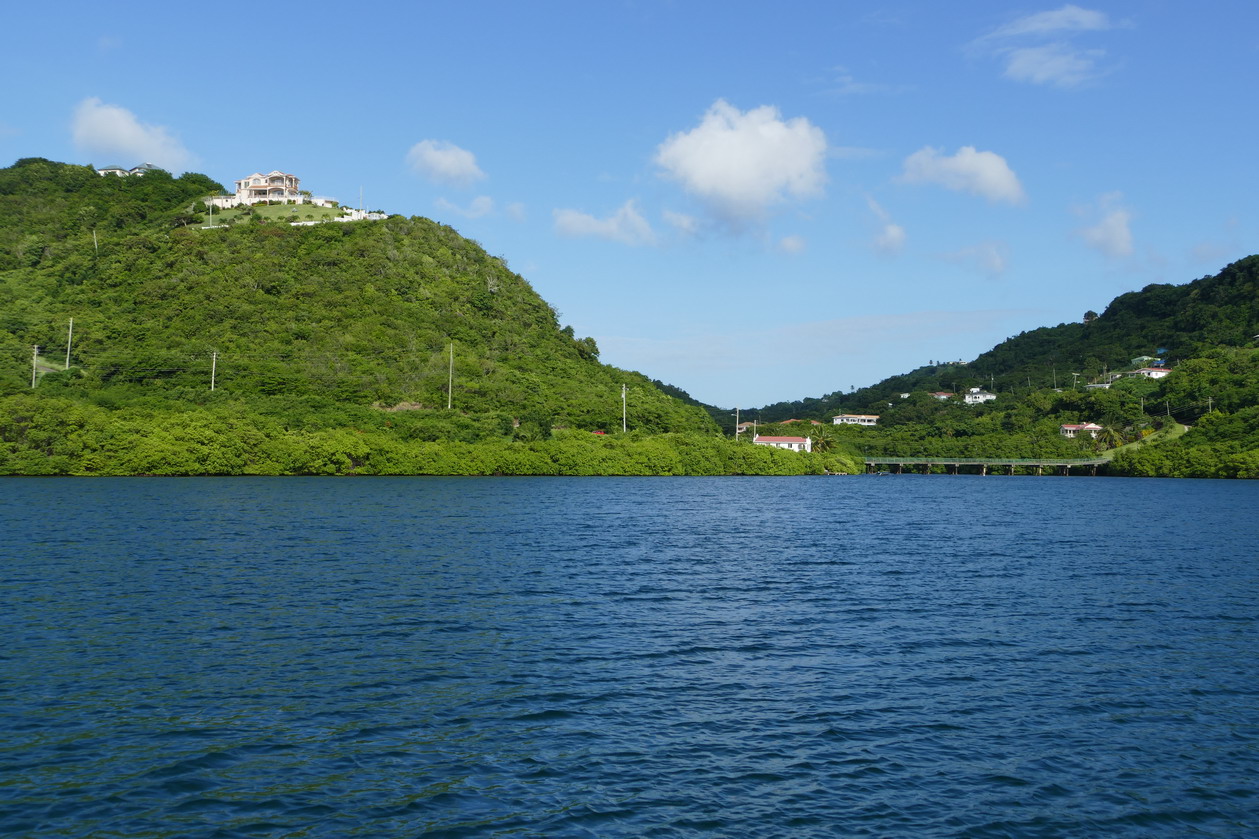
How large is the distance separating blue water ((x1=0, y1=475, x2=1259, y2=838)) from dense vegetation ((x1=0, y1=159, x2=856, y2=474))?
68.4 meters

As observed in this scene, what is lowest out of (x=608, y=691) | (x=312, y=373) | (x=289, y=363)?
(x=608, y=691)

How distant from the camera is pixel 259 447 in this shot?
384ft

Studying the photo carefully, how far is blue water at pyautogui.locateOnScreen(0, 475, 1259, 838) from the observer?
1594 centimetres

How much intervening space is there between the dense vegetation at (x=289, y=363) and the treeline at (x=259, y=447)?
0.24 m

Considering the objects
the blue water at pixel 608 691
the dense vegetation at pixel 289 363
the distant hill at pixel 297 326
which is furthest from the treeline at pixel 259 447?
the blue water at pixel 608 691

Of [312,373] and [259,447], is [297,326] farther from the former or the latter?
[259,447]

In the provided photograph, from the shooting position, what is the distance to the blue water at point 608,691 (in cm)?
1594

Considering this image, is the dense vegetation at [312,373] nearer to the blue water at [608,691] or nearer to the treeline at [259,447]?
the treeline at [259,447]

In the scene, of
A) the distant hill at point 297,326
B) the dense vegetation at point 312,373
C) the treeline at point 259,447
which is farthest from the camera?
the distant hill at point 297,326

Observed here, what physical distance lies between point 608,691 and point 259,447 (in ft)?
344

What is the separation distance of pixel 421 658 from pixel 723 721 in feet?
30.2

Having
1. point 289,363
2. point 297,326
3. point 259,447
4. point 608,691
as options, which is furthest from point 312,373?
point 608,691

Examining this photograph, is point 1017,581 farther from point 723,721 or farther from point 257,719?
point 257,719

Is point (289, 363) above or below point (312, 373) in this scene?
above
